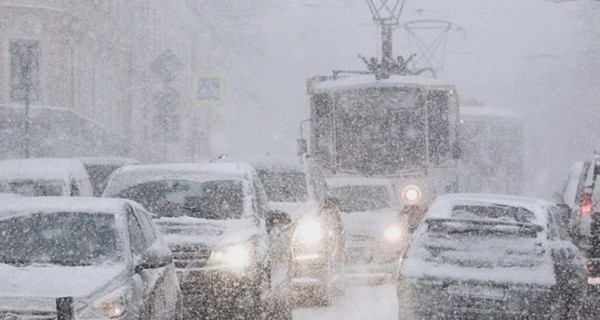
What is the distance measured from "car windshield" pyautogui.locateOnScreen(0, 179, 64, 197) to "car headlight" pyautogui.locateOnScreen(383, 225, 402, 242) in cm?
509

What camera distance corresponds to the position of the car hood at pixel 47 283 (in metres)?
7.07

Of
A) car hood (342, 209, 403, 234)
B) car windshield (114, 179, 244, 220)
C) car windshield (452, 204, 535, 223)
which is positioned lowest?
car hood (342, 209, 403, 234)

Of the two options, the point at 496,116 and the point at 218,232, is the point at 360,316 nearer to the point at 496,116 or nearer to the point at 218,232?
the point at 218,232

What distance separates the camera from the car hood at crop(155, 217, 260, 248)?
10969 millimetres

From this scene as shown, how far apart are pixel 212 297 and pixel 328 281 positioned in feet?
12.8

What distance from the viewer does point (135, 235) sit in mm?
8953

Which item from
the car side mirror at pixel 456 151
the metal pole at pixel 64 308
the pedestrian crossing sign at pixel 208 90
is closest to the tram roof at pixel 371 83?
the car side mirror at pixel 456 151

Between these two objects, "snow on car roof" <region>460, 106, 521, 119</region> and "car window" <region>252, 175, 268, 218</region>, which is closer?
"car window" <region>252, 175, 268, 218</region>

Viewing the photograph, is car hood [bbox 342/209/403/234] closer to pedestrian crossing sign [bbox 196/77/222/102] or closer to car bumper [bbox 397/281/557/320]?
car bumper [bbox 397/281/557/320]

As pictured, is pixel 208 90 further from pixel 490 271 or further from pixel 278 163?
pixel 490 271

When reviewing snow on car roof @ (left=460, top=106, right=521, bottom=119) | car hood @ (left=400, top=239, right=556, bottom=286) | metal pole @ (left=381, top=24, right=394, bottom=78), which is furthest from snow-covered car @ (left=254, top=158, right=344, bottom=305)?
snow on car roof @ (left=460, top=106, right=521, bottom=119)

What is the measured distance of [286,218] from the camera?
39.6 feet

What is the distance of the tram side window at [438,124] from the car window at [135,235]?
15793mm

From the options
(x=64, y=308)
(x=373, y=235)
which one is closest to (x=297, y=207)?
(x=373, y=235)
